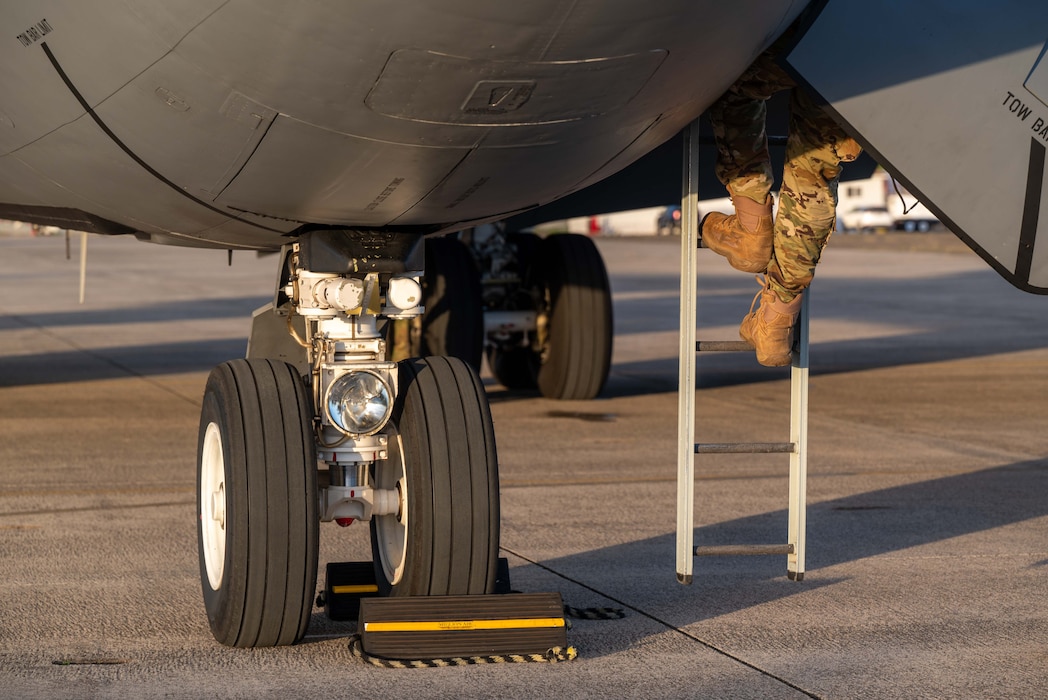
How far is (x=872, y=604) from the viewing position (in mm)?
5672

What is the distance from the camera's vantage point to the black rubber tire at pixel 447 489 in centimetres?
493

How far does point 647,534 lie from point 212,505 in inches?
98.6

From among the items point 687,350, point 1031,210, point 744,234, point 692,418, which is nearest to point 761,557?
point 692,418

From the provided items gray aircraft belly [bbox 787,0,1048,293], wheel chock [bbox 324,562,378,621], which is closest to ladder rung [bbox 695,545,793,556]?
wheel chock [bbox 324,562,378,621]

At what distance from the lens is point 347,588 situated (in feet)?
18.0

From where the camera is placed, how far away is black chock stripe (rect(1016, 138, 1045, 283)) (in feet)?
16.0

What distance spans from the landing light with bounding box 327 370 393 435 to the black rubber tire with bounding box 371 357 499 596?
112mm

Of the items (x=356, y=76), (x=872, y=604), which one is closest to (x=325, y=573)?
(x=872, y=604)

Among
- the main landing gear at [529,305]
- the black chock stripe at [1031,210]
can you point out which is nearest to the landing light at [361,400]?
the black chock stripe at [1031,210]

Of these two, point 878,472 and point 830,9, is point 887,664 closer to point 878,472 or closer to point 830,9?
point 830,9

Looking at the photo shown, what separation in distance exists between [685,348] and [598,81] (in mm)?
1532

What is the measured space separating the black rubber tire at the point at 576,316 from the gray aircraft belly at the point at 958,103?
6760 mm

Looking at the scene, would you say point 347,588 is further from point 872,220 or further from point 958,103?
point 872,220

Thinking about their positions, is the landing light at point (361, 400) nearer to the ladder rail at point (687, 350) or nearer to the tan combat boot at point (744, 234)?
the ladder rail at point (687, 350)
